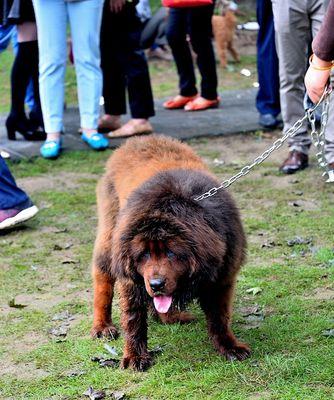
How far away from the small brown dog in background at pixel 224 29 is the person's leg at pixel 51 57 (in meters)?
5.46

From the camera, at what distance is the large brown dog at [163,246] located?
368cm

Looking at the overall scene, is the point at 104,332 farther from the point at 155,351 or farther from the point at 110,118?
the point at 110,118

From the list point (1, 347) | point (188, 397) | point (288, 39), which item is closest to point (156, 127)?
point (288, 39)

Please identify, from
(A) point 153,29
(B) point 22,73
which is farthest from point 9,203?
(A) point 153,29

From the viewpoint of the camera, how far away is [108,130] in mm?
9039

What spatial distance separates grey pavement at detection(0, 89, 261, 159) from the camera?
27.9 ft

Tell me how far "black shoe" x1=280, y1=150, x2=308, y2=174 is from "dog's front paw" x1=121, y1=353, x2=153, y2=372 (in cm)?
364

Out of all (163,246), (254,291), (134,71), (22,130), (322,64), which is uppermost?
(322,64)

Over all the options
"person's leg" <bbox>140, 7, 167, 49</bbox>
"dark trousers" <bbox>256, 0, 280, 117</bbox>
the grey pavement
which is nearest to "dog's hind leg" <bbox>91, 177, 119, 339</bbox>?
the grey pavement

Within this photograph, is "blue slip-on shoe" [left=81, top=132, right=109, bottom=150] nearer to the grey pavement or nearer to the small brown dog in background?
the grey pavement

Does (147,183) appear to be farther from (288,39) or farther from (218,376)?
(288,39)

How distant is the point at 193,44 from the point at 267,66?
3.44ft

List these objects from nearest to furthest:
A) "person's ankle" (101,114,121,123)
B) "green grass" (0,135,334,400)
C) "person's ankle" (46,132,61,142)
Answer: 1. "green grass" (0,135,334,400)
2. "person's ankle" (46,132,61,142)
3. "person's ankle" (101,114,121,123)

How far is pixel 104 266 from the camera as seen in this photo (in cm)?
441
